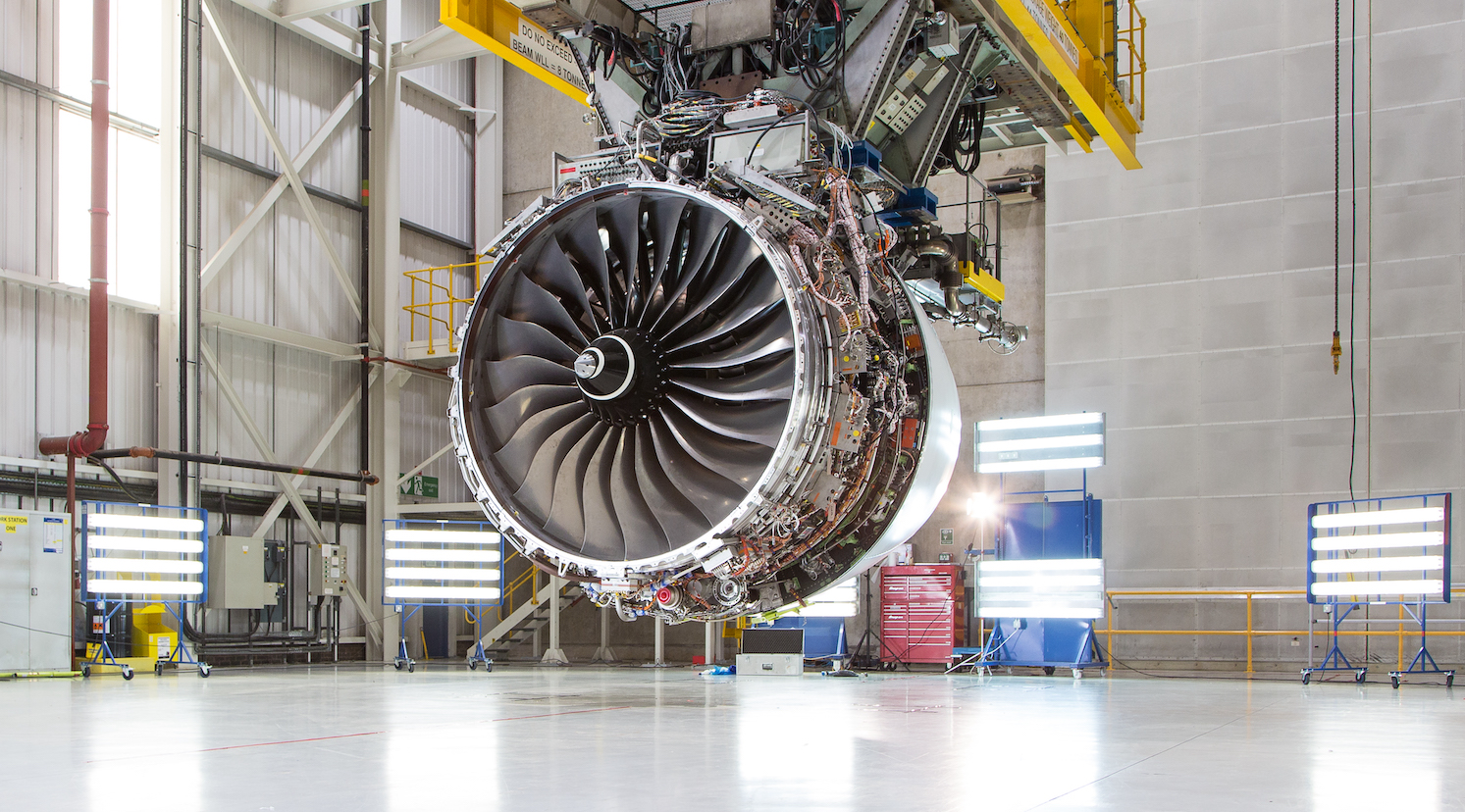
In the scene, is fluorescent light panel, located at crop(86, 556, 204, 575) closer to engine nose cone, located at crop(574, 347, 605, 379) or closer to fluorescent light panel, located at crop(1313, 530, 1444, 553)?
engine nose cone, located at crop(574, 347, 605, 379)

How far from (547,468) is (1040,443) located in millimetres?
11983

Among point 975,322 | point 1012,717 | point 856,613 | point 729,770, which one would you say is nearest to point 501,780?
point 729,770

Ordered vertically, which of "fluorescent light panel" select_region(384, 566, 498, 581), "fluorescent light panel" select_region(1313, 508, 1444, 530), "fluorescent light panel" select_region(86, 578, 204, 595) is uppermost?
"fluorescent light panel" select_region(1313, 508, 1444, 530)

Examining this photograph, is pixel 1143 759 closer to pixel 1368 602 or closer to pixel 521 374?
pixel 521 374

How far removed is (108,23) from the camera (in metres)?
17.1

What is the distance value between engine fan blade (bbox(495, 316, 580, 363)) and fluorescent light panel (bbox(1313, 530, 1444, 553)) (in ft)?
36.6

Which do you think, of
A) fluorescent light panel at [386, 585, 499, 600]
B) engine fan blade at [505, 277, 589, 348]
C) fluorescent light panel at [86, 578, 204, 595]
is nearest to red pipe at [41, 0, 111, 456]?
fluorescent light panel at [86, 578, 204, 595]

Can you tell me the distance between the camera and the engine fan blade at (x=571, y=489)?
6.64m

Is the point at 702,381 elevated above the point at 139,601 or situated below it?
above

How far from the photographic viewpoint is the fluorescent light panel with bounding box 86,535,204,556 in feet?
51.8

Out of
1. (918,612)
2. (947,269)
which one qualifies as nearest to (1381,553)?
(918,612)

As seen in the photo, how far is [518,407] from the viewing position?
22.5ft

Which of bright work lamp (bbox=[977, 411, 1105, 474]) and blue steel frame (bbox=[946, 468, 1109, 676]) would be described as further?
bright work lamp (bbox=[977, 411, 1105, 474])

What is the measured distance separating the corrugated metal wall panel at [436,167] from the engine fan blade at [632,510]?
1744cm
